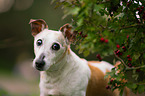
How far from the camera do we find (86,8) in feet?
3.40

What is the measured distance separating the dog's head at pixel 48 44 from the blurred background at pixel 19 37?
2025mm

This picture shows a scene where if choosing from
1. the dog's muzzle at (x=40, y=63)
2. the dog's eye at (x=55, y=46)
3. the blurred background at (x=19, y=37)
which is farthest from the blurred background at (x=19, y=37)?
the dog's muzzle at (x=40, y=63)

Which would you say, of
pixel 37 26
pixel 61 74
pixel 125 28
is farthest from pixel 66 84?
pixel 125 28

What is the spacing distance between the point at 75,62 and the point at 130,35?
670 millimetres

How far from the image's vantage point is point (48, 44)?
1.69 m

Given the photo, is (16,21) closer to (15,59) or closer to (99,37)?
(15,59)

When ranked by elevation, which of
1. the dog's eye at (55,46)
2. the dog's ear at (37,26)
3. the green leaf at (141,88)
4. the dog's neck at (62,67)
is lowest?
the green leaf at (141,88)

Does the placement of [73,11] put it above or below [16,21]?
below

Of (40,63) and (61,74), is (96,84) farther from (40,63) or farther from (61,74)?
(40,63)

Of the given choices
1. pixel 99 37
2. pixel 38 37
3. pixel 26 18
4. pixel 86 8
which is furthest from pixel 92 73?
pixel 26 18

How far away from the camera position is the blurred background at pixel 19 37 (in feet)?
13.2

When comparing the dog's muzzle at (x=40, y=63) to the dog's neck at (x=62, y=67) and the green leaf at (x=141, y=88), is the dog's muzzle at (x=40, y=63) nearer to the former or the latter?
the dog's neck at (x=62, y=67)

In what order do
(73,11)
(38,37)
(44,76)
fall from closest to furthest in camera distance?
(73,11), (38,37), (44,76)

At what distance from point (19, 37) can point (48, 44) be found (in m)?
2.66
